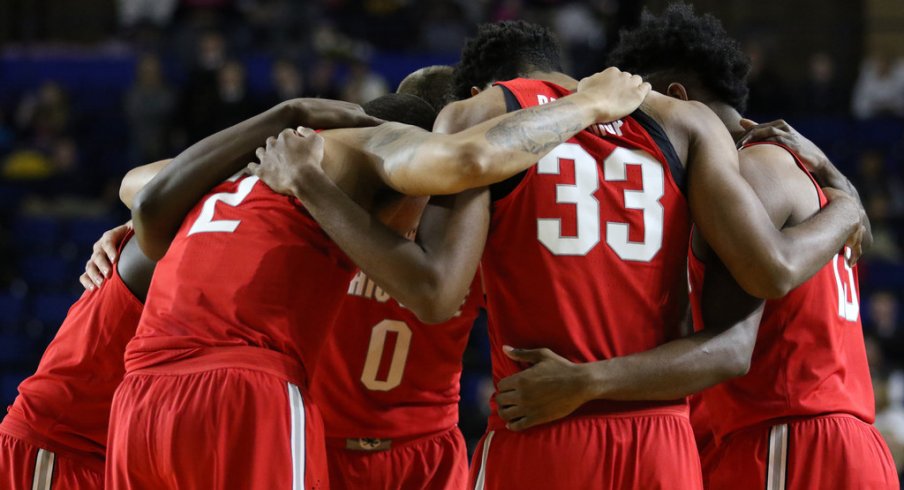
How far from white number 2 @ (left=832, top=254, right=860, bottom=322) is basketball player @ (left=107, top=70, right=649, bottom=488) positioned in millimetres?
942

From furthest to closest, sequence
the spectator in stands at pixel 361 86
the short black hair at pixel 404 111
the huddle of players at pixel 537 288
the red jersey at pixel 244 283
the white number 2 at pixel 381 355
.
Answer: the spectator in stands at pixel 361 86, the white number 2 at pixel 381 355, the short black hair at pixel 404 111, the red jersey at pixel 244 283, the huddle of players at pixel 537 288

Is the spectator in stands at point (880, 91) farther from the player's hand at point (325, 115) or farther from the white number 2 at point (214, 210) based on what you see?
the white number 2 at point (214, 210)

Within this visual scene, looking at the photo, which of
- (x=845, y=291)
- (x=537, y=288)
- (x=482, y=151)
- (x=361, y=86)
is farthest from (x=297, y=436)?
(x=361, y=86)

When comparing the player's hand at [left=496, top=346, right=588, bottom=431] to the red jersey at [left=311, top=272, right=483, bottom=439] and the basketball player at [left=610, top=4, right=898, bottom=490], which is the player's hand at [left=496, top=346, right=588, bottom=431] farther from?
the red jersey at [left=311, top=272, right=483, bottom=439]

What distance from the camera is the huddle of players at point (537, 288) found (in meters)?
3.34

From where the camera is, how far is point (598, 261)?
347cm

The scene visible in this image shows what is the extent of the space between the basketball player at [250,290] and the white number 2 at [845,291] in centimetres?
94

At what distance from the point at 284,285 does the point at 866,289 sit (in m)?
8.77

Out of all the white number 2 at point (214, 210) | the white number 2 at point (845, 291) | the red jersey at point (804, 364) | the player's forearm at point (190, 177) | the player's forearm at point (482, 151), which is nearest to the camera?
the player's forearm at point (482, 151)

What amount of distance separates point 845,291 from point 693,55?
1.03m

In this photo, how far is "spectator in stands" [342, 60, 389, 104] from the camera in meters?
11.5

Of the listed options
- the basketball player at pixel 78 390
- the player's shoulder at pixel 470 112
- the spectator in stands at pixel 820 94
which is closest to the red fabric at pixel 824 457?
the player's shoulder at pixel 470 112

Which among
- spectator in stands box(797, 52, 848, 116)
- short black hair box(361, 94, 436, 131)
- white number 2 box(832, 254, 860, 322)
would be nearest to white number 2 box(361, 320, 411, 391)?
short black hair box(361, 94, 436, 131)

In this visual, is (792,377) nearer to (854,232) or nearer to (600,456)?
(854,232)
